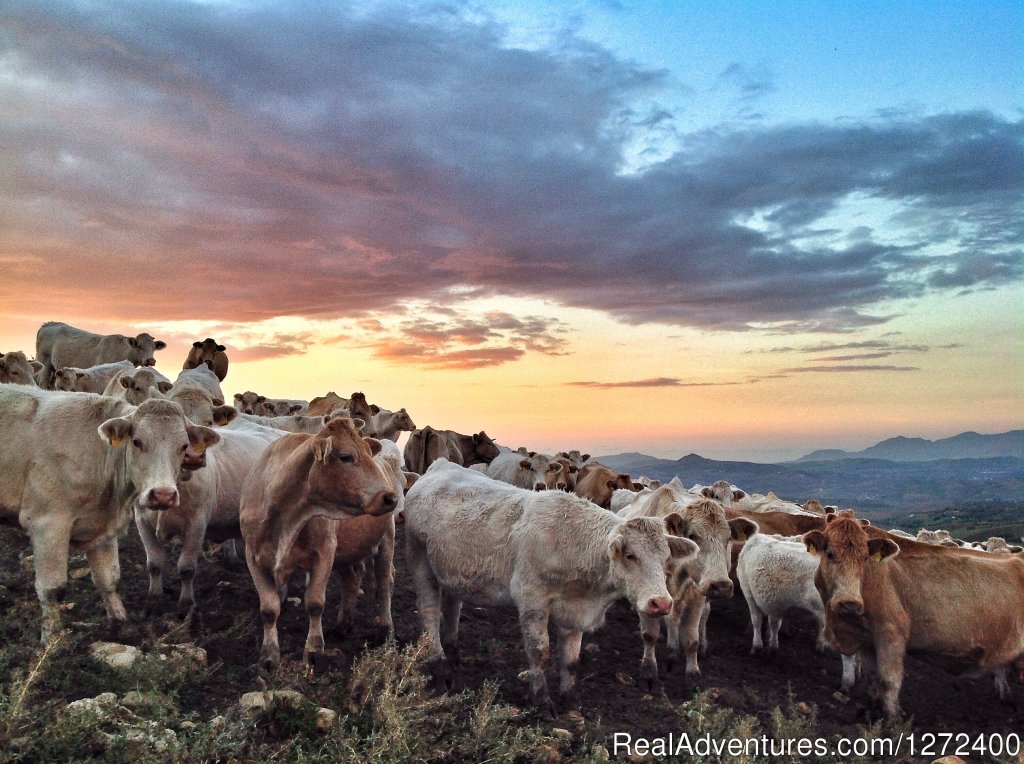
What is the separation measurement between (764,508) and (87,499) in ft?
45.6

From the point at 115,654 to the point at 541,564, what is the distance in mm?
4411

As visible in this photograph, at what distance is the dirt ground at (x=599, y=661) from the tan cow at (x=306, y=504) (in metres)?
→ 0.59

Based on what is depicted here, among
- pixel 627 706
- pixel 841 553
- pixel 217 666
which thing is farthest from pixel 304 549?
pixel 841 553

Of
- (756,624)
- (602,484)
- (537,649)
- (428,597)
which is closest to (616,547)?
(537,649)

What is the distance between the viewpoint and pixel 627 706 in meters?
8.46

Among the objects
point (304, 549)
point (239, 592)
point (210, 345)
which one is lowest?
point (239, 592)

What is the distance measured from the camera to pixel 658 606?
285 inches

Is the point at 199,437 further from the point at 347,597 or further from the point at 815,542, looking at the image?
the point at 815,542

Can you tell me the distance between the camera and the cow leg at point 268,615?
776 cm

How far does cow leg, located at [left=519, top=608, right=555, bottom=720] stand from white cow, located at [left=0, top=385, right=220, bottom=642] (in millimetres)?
3911

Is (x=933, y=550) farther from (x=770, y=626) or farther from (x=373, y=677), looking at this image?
(x=373, y=677)

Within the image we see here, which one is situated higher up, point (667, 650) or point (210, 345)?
point (210, 345)

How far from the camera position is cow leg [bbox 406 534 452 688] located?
864 centimetres

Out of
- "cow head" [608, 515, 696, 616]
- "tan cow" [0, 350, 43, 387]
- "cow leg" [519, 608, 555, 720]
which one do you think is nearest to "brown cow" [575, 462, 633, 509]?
"cow leg" [519, 608, 555, 720]
